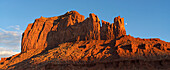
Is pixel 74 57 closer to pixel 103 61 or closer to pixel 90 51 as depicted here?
pixel 90 51

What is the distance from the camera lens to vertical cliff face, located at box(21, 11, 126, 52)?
6739cm

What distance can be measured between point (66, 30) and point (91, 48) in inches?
832

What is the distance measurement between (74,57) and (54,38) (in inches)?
1067

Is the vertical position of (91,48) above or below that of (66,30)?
below

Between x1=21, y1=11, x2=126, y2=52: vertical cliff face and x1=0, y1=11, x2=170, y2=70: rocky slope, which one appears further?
x1=21, y1=11, x2=126, y2=52: vertical cliff face

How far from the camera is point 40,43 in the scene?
84938 millimetres

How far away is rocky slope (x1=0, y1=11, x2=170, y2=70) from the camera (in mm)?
50531

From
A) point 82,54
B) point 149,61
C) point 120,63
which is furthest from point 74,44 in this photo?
point 149,61

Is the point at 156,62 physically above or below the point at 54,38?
below

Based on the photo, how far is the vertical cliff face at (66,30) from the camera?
6739 centimetres

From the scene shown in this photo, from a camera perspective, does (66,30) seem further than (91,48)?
Yes

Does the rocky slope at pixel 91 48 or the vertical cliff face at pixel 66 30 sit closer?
the rocky slope at pixel 91 48

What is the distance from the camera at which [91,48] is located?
61.8 meters

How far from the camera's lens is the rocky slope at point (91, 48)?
50531 millimetres
